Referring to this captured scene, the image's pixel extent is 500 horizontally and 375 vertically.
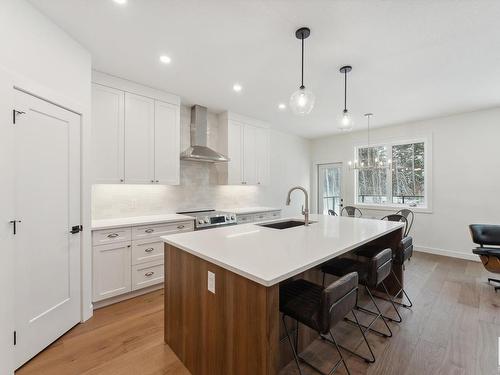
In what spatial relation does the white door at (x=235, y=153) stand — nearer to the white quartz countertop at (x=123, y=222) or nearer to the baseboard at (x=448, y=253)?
the white quartz countertop at (x=123, y=222)

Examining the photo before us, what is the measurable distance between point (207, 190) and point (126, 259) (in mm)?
1919

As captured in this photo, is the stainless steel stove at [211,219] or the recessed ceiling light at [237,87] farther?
the stainless steel stove at [211,219]

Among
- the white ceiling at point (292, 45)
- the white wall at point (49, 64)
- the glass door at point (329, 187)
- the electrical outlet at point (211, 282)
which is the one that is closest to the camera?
the electrical outlet at point (211, 282)

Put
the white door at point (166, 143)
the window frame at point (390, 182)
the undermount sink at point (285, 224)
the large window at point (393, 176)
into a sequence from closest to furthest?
the undermount sink at point (285, 224), the white door at point (166, 143), the window frame at point (390, 182), the large window at point (393, 176)

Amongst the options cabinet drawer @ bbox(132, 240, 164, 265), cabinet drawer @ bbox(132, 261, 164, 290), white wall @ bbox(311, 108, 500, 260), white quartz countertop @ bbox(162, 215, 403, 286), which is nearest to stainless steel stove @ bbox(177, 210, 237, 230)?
cabinet drawer @ bbox(132, 240, 164, 265)

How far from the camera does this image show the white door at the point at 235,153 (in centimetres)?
434

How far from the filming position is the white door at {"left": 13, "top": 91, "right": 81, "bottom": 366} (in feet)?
5.80

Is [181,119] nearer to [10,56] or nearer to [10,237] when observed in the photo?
[10,56]

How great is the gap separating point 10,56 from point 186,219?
7.68ft

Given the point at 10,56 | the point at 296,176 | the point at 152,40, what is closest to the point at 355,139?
the point at 296,176

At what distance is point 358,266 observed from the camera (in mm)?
2230

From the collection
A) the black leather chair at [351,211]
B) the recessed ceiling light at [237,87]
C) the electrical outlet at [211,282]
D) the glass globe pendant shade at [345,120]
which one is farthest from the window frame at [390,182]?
the electrical outlet at [211,282]

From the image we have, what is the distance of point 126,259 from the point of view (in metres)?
2.77

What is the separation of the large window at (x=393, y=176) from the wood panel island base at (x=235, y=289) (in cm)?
370
